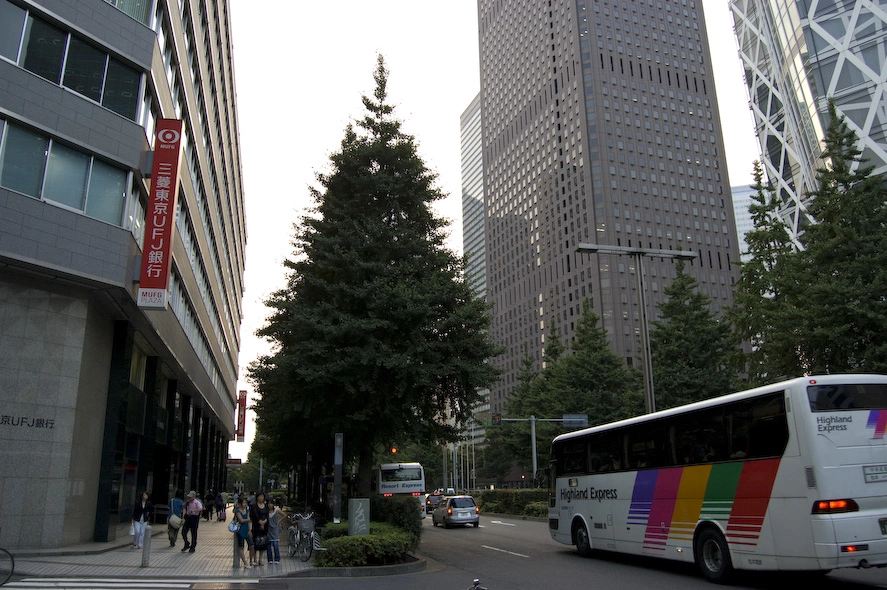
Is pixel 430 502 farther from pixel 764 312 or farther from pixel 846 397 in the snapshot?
pixel 846 397

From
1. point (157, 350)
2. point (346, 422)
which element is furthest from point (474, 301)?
point (157, 350)

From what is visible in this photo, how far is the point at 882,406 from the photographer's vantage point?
1055 centimetres

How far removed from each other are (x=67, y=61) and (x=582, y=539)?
63.2 ft

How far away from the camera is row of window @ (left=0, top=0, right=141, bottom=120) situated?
16.6 meters

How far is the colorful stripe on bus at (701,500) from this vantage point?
1102cm

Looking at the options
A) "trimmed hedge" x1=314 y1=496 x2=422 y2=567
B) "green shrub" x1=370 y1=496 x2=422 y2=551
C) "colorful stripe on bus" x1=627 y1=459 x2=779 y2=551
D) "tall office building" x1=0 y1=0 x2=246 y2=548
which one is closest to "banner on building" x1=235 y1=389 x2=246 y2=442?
"tall office building" x1=0 y1=0 x2=246 y2=548

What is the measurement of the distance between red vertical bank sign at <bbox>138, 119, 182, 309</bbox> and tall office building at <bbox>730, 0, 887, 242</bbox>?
95.9 feet

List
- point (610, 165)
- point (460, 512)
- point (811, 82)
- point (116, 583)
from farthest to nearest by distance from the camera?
1. point (610, 165)
2. point (811, 82)
3. point (460, 512)
4. point (116, 583)

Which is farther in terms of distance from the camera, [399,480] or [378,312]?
[399,480]

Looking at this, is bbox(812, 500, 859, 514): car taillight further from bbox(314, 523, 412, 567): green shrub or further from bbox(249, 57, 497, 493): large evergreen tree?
bbox(249, 57, 497, 493): large evergreen tree

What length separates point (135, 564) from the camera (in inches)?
602

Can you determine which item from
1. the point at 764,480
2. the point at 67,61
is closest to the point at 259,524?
the point at 764,480

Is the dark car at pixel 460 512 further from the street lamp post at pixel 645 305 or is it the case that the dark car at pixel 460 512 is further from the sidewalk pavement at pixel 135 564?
the street lamp post at pixel 645 305

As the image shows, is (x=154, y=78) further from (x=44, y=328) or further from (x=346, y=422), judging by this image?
(x=346, y=422)
